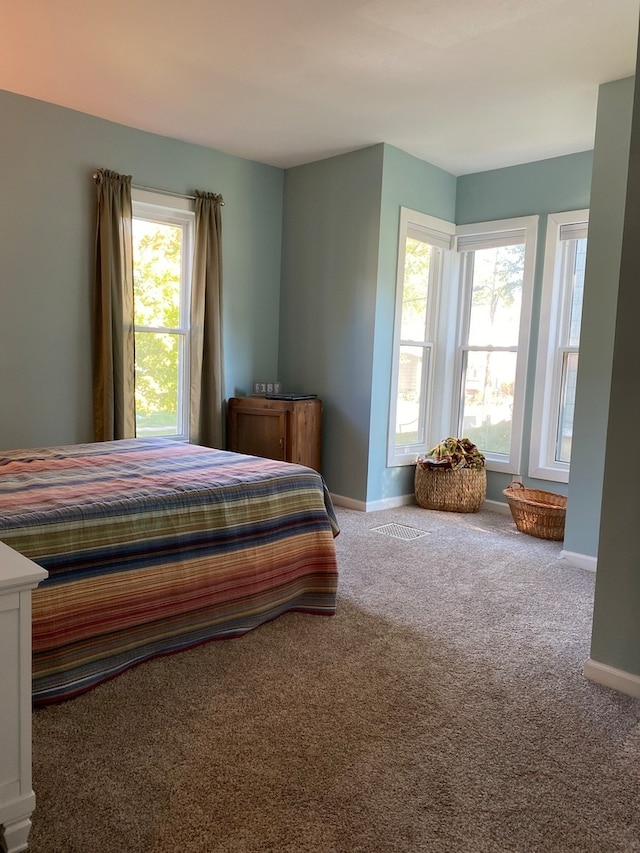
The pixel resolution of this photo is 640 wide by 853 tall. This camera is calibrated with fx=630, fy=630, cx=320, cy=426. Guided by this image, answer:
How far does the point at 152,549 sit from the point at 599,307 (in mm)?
2746

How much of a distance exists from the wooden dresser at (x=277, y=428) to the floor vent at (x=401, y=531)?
82cm

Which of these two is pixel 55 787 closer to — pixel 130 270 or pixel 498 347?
pixel 130 270

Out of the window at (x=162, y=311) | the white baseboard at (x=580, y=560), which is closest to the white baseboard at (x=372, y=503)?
the window at (x=162, y=311)

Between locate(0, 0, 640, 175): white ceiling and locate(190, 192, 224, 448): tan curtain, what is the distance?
584mm

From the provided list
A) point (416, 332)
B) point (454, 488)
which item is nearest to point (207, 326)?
point (416, 332)

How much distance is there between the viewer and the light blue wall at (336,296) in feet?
15.3

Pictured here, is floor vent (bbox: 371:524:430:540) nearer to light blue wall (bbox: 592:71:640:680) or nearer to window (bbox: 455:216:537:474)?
window (bbox: 455:216:537:474)

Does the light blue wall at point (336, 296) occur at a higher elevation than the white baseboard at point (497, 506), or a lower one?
higher

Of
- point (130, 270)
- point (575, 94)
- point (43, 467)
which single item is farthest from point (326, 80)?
point (43, 467)

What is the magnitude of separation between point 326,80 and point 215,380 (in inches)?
86.3

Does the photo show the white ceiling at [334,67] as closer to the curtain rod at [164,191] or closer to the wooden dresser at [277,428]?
the curtain rod at [164,191]

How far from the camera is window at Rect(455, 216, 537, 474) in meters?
4.86

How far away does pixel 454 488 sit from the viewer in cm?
485

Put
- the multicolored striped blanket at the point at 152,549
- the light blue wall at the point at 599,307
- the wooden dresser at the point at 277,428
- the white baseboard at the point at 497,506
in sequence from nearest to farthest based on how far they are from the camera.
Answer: the multicolored striped blanket at the point at 152,549
the light blue wall at the point at 599,307
the wooden dresser at the point at 277,428
the white baseboard at the point at 497,506
